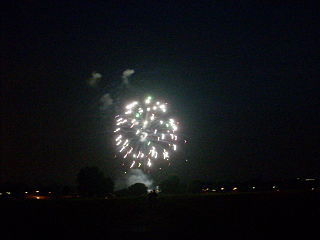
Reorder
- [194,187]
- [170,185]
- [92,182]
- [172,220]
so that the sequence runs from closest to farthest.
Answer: [172,220]
[170,185]
[194,187]
[92,182]

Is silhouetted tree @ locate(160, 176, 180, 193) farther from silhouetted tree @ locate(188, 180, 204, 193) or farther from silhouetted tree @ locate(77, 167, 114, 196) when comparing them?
silhouetted tree @ locate(77, 167, 114, 196)

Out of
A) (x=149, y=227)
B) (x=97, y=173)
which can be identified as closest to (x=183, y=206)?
(x=149, y=227)

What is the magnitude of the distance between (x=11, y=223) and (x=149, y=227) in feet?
23.4

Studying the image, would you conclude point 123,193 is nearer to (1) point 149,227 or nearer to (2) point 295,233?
(1) point 149,227

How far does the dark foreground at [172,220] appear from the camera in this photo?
56.8 ft

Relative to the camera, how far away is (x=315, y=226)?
60.5 feet

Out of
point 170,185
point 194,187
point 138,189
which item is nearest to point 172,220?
point 138,189

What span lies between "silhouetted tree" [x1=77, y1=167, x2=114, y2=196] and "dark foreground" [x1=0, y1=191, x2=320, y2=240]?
49.1 m

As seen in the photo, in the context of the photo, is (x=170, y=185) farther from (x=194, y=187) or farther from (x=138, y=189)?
(x=138, y=189)

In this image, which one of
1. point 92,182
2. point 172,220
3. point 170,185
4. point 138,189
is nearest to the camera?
point 172,220

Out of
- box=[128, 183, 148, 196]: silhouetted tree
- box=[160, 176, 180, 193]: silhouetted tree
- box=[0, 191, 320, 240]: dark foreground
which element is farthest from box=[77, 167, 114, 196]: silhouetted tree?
box=[0, 191, 320, 240]: dark foreground

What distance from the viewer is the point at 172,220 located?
22812 millimetres

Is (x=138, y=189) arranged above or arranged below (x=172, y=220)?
above

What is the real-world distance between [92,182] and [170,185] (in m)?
22.0
